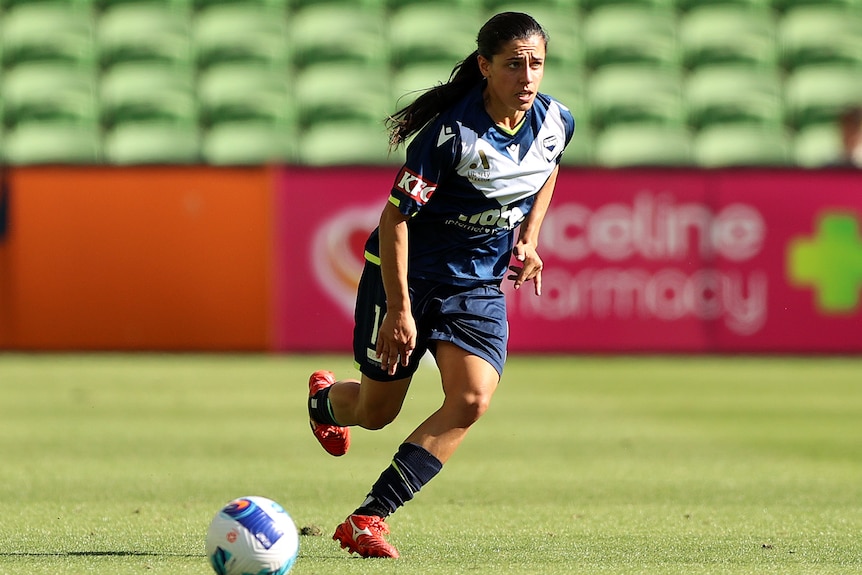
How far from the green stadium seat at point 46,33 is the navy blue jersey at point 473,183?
39.0ft

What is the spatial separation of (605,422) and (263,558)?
5446 millimetres

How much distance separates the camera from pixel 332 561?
5254 millimetres

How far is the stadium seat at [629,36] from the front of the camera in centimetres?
1744

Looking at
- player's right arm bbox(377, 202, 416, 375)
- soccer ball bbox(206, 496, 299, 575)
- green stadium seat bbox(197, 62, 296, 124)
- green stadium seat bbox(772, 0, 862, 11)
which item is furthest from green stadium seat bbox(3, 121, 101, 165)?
soccer ball bbox(206, 496, 299, 575)

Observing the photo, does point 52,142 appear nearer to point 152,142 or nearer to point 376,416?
point 152,142

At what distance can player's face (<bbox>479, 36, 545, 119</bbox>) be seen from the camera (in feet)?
17.7

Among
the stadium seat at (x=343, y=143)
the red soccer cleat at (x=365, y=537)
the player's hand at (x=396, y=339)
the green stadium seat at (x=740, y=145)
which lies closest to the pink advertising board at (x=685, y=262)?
the stadium seat at (x=343, y=143)

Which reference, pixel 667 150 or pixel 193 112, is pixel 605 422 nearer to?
pixel 667 150

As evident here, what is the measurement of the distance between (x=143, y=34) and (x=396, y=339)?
12270mm

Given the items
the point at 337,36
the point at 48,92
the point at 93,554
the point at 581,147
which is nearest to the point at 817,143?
the point at 581,147

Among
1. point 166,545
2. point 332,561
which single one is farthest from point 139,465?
point 332,561

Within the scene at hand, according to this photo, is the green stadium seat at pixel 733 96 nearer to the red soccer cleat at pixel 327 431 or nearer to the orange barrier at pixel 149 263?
→ the orange barrier at pixel 149 263

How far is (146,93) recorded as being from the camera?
653 inches

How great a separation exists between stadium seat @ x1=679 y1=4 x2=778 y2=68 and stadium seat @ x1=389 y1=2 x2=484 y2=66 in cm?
249
